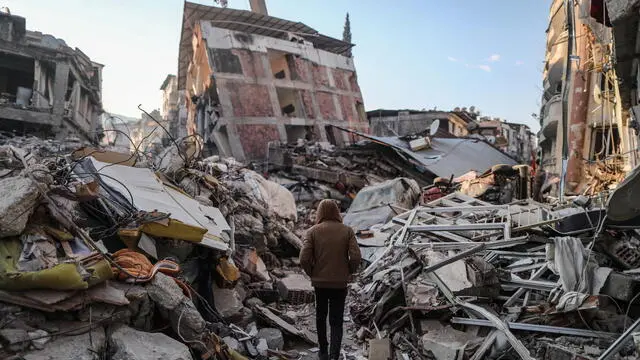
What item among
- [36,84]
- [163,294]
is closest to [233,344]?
[163,294]

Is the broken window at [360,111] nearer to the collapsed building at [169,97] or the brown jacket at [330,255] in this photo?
the collapsed building at [169,97]

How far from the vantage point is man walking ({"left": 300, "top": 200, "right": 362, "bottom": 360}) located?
4.05 meters

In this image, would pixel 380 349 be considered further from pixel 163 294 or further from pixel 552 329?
pixel 163 294

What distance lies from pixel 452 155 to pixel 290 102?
10.7 meters

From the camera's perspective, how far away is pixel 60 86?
20.8 meters

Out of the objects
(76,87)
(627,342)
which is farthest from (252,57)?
(627,342)

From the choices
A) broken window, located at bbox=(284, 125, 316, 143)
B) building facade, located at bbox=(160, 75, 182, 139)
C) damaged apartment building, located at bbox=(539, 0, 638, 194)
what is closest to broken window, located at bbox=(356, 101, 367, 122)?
broken window, located at bbox=(284, 125, 316, 143)

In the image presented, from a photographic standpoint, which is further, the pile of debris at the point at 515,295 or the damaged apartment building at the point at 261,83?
the damaged apartment building at the point at 261,83

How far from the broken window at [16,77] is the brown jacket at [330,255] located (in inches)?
828

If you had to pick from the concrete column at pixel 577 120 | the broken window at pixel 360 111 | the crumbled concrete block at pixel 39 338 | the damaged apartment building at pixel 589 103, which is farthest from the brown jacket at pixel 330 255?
the broken window at pixel 360 111

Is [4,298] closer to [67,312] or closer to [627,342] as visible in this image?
[67,312]

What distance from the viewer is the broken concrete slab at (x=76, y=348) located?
9.34ft

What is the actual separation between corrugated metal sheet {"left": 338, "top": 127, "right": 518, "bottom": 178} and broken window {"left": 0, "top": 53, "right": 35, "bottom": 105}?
50.6ft

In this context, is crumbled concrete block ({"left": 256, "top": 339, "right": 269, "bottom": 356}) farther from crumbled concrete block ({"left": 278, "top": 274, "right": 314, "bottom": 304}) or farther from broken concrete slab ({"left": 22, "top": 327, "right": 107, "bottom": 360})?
crumbled concrete block ({"left": 278, "top": 274, "right": 314, "bottom": 304})
